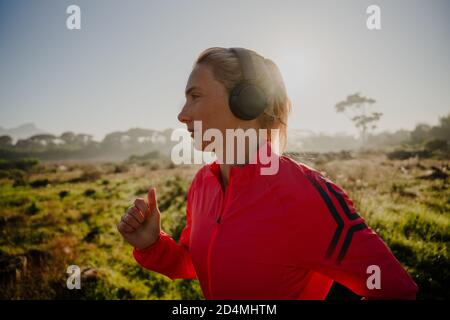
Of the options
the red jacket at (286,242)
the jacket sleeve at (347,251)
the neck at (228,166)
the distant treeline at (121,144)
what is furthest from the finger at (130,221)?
the distant treeline at (121,144)

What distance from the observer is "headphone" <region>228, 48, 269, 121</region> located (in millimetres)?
1373

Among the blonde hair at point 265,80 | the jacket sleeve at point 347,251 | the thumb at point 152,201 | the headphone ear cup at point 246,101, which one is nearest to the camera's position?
the jacket sleeve at point 347,251

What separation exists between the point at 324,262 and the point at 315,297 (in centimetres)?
35

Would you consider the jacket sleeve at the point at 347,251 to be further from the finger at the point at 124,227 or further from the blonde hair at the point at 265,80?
the finger at the point at 124,227

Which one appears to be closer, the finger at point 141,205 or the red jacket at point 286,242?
the red jacket at point 286,242

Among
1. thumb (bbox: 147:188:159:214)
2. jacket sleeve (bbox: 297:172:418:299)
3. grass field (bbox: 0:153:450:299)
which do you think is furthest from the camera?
grass field (bbox: 0:153:450:299)

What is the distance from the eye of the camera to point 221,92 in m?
1.45

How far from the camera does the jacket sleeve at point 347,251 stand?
3.35ft

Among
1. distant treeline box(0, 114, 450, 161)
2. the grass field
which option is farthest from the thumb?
distant treeline box(0, 114, 450, 161)

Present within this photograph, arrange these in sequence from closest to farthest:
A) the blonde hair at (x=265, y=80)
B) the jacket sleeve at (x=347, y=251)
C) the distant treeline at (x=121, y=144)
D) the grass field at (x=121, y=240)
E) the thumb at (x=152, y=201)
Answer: the jacket sleeve at (x=347, y=251) < the blonde hair at (x=265, y=80) < the thumb at (x=152, y=201) < the grass field at (x=121, y=240) < the distant treeline at (x=121, y=144)

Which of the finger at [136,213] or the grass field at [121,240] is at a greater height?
the finger at [136,213]

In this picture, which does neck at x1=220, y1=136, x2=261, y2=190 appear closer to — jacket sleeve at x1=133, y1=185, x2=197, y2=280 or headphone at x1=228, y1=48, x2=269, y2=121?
headphone at x1=228, y1=48, x2=269, y2=121
